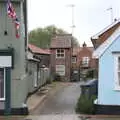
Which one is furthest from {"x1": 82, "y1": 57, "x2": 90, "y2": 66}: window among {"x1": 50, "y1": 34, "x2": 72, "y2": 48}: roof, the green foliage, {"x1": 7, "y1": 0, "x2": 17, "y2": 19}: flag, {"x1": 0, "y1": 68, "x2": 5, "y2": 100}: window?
{"x1": 7, "y1": 0, "x2": 17, "y2": 19}: flag

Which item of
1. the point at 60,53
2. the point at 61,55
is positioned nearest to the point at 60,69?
the point at 61,55

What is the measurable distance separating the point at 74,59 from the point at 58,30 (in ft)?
Answer: 93.6

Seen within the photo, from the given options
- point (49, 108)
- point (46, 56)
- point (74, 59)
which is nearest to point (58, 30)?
point (74, 59)

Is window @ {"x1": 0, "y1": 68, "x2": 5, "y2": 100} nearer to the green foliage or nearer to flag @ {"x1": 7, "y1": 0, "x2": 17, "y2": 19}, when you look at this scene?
flag @ {"x1": 7, "y1": 0, "x2": 17, "y2": 19}

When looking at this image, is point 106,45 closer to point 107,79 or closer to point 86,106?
point 107,79

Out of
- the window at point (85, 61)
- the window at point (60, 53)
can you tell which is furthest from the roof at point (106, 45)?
the window at point (85, 61)

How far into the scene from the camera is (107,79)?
2398 centimetres

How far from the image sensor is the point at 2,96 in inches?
966

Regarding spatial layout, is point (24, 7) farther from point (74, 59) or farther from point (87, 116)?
point (74, 59)

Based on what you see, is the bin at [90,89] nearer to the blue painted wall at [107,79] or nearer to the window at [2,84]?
the blue painted wall at [107,79]

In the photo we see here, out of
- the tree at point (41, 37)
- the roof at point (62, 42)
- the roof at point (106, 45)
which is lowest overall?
the roof at point (106, 45)

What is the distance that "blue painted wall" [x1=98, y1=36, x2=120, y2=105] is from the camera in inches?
942

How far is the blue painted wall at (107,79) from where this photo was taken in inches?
942

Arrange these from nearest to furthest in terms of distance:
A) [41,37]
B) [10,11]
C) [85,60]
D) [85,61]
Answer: [10,11]
[85,61]
[85,60]
[41,37]
